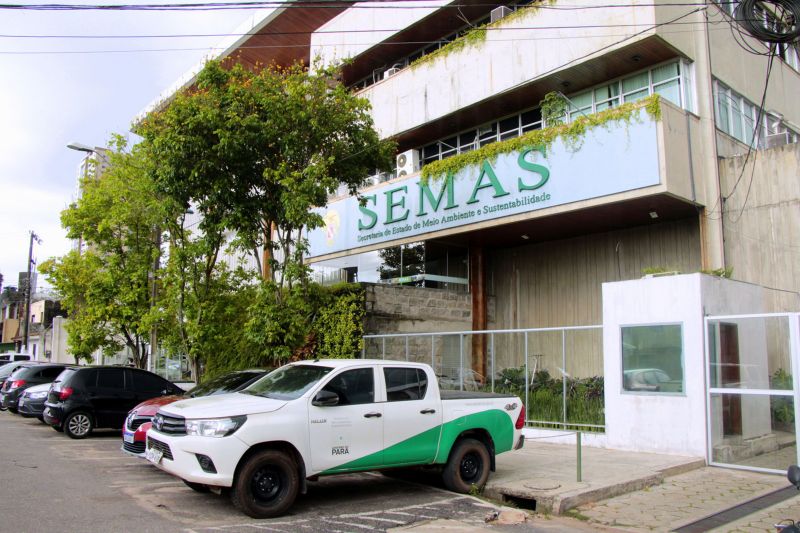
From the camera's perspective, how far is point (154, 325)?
64.7ft

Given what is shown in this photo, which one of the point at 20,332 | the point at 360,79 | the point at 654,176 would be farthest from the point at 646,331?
the point at 20,332

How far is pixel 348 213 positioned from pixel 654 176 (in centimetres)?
1080

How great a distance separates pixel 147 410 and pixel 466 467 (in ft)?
18.0

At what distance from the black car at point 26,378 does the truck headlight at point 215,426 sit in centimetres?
1289

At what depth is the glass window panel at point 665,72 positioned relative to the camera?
16.2m

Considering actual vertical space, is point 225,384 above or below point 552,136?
below

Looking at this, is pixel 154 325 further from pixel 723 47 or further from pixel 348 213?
pixel 723 47

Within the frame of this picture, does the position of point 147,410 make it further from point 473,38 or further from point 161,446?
point 473,38

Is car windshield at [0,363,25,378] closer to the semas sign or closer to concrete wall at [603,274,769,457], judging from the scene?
the semas sign

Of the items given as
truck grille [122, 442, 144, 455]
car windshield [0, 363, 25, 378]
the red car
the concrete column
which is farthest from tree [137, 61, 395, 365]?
car windshield [0, 363, 25, 378]

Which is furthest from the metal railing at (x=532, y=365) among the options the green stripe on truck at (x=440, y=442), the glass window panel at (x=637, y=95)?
the glass window panel at (x=637, y=95)

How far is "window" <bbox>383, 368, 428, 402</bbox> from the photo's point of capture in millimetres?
8453

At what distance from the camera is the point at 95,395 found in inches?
553

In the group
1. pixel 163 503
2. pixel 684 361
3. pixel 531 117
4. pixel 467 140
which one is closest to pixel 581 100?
pixel 531 117
